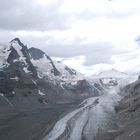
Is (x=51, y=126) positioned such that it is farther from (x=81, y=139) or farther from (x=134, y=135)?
(x=134, y=135)

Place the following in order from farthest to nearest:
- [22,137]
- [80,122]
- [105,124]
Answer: [80,122] < [105,124] < [22,137]

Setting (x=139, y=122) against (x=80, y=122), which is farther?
(x=80, y=122)

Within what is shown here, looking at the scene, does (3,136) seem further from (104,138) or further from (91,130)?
(104,138)

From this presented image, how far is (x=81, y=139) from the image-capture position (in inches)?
4215

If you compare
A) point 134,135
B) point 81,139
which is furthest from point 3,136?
point 134,135

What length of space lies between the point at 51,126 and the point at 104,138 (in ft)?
130

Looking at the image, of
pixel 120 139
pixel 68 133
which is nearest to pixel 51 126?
pixel 68 133

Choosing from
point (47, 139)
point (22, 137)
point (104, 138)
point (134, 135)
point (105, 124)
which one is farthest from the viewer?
point (105, 124)

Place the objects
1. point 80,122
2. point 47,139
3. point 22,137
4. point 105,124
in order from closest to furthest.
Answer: point 47,139 < point 22,137 < point 105,124 < point 80,122

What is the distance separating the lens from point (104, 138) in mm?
101688

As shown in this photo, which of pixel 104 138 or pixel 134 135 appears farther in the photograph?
pixel 104 138

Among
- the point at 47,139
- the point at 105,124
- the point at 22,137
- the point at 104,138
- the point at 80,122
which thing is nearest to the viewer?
the point at 104,138

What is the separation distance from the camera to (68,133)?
117188 millimetres

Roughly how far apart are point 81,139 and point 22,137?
695 inches
